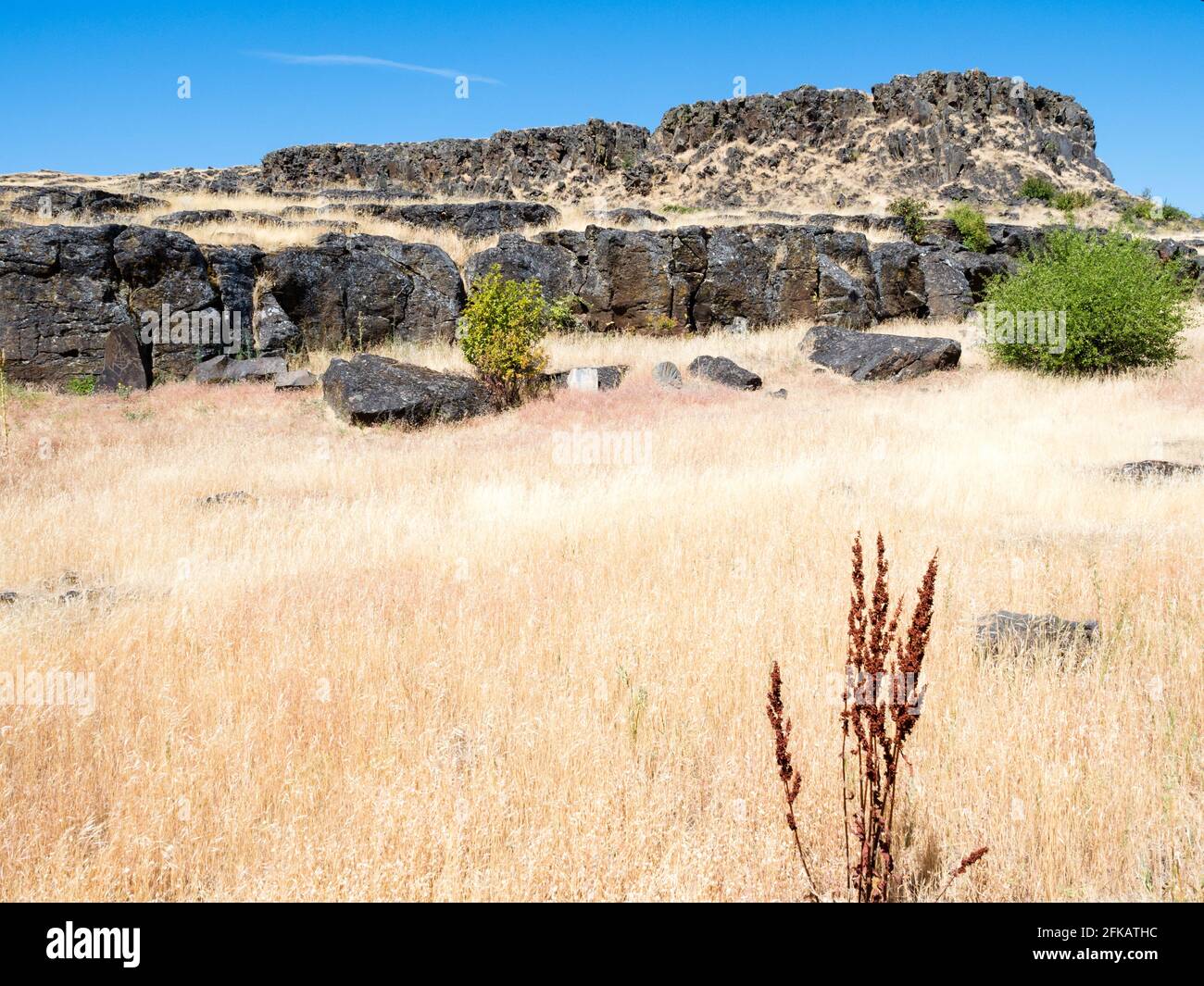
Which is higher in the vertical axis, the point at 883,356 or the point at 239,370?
the point at 883,356

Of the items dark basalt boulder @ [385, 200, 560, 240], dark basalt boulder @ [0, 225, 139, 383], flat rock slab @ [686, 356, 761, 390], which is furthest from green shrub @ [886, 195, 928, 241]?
dark basalt boulder @ [0, 225, 139, 383]

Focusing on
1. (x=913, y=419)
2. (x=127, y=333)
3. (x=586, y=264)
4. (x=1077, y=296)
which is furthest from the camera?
(x=586, y=264)

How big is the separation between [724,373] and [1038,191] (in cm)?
4603

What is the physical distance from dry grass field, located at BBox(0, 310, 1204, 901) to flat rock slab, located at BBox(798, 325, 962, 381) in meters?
10.1

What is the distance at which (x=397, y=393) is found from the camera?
15852 millimetres

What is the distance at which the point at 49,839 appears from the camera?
10.5 ft

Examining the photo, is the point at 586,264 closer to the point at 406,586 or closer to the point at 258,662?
the point at 406,586

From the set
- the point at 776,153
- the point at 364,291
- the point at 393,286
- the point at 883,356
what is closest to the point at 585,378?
the point at 393,286

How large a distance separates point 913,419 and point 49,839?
14823mm

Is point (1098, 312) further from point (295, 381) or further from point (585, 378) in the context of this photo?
point (295, 381)

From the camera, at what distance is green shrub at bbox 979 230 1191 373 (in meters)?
19.6

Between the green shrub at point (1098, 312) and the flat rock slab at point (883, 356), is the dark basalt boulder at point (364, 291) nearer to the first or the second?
the flat rock slab at point (883, 356)

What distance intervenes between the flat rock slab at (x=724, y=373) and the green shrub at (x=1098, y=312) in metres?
7.54
